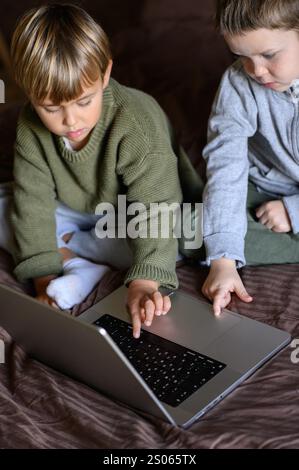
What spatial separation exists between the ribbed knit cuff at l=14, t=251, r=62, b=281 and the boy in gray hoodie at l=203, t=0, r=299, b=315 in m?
0.33

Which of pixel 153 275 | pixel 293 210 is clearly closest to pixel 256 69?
pixel 293 210

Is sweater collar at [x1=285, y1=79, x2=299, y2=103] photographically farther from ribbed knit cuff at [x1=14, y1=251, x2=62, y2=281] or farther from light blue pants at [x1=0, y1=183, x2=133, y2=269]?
ribbed knit cuff at [x1=14, y1=251, x2=62, y2=281]

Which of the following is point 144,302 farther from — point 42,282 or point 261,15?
point 261,15

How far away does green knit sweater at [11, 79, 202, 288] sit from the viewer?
1463 mm

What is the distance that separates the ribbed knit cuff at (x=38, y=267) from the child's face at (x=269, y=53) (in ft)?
1.87

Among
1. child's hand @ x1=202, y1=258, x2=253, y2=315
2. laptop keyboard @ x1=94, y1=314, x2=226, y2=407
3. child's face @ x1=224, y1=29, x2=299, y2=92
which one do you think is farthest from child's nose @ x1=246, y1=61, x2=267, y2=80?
laptop keyboard @ x1=94, y1=314, x2=226, y2=407

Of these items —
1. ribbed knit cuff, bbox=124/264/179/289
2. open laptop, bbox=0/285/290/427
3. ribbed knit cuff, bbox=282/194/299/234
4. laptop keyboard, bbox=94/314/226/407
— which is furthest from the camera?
ribbed knit cuff, bbox=282/194/299/234

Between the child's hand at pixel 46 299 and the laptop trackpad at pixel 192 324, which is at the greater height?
the laptop trackpad at pixel 192 324

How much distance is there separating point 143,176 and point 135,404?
20.7 inches

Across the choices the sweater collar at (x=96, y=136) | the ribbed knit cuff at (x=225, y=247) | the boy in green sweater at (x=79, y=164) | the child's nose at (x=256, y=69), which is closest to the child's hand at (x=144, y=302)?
the boy in green sweater at (x=79, y=164)

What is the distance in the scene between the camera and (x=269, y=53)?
1309mm

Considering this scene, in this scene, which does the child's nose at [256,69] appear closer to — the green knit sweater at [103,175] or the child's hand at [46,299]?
the green knit sweater at [103,175]

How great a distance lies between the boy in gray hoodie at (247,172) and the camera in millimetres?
1402

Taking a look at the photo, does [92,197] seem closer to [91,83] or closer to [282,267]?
[91,83]
